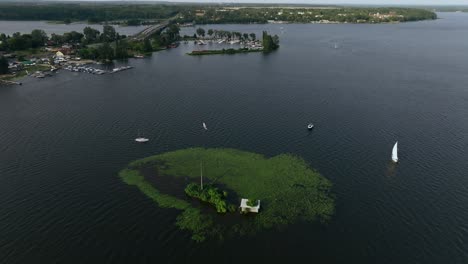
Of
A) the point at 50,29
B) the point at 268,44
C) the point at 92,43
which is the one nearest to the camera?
the point at 268,44

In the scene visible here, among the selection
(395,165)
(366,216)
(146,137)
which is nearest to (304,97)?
(395,165)

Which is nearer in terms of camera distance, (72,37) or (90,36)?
(72,37)

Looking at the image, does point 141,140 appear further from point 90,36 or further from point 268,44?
point 90,36

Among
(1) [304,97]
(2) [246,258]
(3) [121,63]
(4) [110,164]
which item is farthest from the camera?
(3) [121,63]

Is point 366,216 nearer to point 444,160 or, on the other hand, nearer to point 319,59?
point 444,160

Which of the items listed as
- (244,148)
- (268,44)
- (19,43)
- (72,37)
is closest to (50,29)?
(72,37)

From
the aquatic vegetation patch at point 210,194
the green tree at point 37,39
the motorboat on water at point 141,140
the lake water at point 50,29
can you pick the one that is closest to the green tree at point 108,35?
the green tree at point 37,39

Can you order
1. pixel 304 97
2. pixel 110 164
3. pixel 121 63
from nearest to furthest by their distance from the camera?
pixel 110 164 < pixel 304 97 < pixel 121 63

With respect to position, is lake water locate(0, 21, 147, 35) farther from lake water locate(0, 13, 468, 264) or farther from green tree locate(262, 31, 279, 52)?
lake water locate(0, 13, 468, 264)
